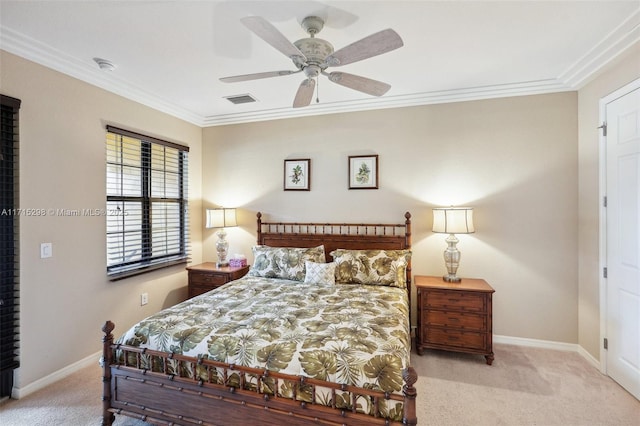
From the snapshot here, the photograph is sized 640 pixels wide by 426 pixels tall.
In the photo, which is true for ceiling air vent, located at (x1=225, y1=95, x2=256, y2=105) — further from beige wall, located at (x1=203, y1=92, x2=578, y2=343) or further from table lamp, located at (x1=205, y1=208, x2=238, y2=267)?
table lamp, located at (x1=205, y1=208, x2=238, y2=267)

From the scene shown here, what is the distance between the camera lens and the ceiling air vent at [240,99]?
357 centimetres

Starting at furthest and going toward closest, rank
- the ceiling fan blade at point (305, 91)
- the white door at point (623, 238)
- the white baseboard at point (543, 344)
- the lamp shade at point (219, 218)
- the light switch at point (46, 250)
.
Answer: the lamp shade at point (219, 218) → the white baseboard at point (543, 344) → the light switch at point (46, 250) → the white door at point (623, 238) → the ceiling fan blade at point (305, 91)

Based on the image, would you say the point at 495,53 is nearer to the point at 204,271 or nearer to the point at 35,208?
the point at 204,271

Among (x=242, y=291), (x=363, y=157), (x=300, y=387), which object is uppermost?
(x=363, y=157)

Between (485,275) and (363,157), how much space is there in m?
1.94

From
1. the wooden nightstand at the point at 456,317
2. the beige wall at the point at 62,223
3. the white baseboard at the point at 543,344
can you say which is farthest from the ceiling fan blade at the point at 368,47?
the white baseboard at the point at 543,344

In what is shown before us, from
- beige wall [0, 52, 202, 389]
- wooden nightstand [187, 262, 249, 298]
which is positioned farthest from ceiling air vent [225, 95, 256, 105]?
wooden nightstand [187, 262, 249, 298]

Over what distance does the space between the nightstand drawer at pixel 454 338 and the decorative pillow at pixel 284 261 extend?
138cm

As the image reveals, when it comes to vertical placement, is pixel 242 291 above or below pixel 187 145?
below

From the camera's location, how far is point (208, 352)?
1.84 meters

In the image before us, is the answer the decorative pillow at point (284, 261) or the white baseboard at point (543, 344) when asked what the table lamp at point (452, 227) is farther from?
the decorative pillow at point (284, 261)

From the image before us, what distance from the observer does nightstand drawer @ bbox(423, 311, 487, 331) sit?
115 inches

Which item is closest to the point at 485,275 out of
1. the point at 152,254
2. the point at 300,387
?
the point at 300,387

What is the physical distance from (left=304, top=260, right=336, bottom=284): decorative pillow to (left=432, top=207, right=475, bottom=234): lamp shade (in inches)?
47.8
